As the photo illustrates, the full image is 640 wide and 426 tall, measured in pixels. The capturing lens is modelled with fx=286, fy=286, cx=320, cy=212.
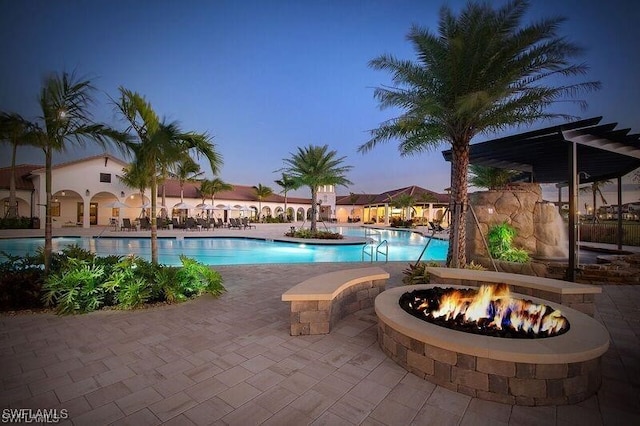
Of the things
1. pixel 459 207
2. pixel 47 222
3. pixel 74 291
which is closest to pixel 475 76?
pixel 459 207

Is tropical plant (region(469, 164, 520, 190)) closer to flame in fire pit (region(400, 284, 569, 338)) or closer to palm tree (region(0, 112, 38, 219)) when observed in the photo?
flame in fire pit (region(400, 284, 569, 338))

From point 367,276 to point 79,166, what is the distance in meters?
29.6

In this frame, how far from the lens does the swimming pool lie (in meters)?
13.5

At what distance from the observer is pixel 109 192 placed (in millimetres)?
26578

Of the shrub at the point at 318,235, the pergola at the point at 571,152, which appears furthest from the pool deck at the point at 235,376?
the shrub at the point at 318,235

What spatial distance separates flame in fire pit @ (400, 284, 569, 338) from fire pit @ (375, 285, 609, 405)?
16 centimetres

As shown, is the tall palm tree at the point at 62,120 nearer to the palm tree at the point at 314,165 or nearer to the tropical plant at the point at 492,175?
the palm tree at the point at 314,165

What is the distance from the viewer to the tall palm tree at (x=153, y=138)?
249 inches

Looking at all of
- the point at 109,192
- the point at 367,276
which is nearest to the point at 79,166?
the point at 109,192

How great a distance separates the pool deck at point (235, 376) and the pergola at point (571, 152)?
4439mm

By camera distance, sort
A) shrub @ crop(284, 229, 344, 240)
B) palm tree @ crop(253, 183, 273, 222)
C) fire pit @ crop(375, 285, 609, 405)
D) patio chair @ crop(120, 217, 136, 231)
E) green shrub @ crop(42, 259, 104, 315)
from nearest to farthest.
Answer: fire pit @ crop(375, 285, 609, 405) < green shrub @ crop(42, 259, 104, 315) < shrub @ crop(284, 229, 344, 240) < patio chair @ crop(120, 217, 136, 231) < palm tree @ crop(253, 183, 273, 222)

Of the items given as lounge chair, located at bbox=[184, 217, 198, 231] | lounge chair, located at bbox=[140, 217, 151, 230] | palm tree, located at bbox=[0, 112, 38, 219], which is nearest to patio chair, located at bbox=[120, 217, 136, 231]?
lounge chair, located at bbox=[140, 217, 151, 230]

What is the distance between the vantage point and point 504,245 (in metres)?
9.36

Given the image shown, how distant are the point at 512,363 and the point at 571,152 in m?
7.67
